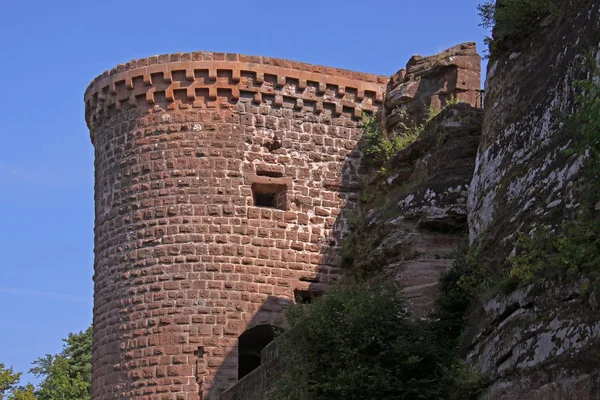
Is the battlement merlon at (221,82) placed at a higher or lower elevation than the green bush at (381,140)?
higher

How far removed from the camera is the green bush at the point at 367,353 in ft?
46.0

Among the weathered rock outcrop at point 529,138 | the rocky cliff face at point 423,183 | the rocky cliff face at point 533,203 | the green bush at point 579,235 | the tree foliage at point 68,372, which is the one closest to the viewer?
the green bush at point 579,235

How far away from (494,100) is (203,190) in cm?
700

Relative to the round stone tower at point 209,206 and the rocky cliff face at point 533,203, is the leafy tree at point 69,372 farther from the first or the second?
the rocky cliff face at point 533,203

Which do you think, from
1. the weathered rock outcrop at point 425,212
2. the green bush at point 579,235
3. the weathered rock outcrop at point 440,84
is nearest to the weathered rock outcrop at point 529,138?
the green bush at point 579,235

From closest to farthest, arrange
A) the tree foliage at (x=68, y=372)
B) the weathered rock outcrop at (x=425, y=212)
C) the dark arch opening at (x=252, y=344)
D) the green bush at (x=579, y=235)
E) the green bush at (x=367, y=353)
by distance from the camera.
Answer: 1. the green bush at (x=579, y=235)
2. the green bush at (x=367, y=353)
3. the weathered rock outcrop at (x=425, y=212)
4. the dark arch opening at (x=252, y=344)
5. the tree foliage at (x=68, y=372)

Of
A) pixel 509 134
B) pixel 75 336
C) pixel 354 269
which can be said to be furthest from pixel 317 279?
pixel 75 336

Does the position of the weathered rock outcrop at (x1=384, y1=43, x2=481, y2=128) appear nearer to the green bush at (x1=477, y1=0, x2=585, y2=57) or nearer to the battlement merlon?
the battlement merlon

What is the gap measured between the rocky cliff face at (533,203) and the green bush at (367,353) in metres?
0.81

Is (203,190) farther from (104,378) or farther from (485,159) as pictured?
(485,159)

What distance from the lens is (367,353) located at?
14.4 meters

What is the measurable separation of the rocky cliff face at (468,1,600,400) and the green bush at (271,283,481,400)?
2.64 ft

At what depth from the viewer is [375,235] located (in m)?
19.4

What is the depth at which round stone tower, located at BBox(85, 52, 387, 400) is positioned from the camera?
20500 mm
